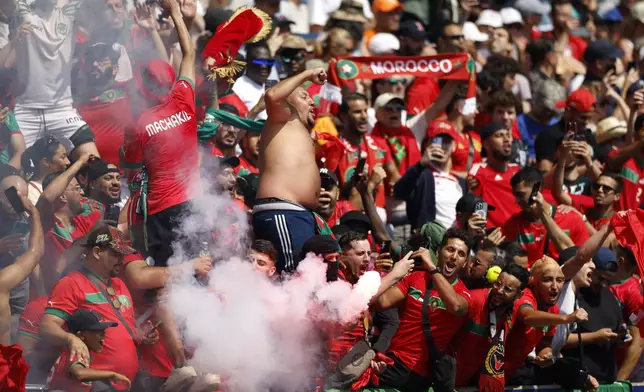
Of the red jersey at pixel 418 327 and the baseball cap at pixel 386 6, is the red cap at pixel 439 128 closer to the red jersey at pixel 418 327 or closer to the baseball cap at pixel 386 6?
the red jersey at pixel 418 327

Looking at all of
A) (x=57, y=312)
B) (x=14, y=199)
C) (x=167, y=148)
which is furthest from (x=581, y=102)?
(x=57, y=312)

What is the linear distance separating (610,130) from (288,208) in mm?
5626

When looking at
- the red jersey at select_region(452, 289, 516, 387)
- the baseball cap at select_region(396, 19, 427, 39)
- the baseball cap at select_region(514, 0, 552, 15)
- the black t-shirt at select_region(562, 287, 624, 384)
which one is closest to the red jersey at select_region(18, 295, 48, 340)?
the red jersey at select_region(452, 289, 516, 387)

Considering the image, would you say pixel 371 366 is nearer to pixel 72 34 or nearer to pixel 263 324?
pixel 263 324

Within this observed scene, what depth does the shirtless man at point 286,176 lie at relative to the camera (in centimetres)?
824

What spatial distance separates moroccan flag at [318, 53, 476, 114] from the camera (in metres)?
11.5

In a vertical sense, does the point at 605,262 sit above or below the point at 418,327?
below

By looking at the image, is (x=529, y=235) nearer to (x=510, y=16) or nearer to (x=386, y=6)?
(x=386, y=6)

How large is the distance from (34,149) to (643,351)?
5046 mm

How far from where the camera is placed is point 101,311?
8000 millimetres

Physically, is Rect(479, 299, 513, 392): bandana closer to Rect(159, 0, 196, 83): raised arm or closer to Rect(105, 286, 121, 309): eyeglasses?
Rect(105, 286, 121, 309): eyeglasses

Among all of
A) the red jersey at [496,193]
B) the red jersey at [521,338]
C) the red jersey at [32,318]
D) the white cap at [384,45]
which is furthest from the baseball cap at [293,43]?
the red jersey at [32,318]

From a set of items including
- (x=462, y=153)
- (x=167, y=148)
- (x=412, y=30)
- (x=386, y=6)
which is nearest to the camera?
(x=167, y=148)

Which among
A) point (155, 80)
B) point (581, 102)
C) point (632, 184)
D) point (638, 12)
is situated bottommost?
point (638, 12)
